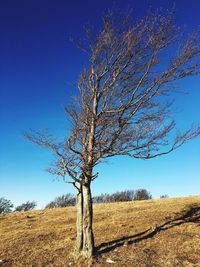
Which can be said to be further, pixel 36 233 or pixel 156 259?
pixel 36 233

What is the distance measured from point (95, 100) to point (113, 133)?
1688 mm

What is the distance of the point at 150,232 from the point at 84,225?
3774mm

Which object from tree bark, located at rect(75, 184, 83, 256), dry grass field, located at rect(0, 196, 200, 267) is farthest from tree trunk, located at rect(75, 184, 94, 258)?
dry grass field, located at rect(0, 196, 200, 267)

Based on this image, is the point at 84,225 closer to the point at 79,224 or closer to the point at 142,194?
the point at 79,224

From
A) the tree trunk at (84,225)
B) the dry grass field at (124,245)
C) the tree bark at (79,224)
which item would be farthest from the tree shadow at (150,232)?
the tree bark at (79,224)

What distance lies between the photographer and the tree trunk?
9.33 meters

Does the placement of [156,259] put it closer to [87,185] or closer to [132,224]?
[87,185]

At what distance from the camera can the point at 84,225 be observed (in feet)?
31.8

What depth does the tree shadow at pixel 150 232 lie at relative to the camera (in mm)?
10166

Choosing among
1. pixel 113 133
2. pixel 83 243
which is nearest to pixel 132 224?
pixel 83 243

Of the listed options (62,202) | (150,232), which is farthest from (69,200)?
(150,232)

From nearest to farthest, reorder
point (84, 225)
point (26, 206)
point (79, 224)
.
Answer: point (84, 225) < point (79, 224) < point (26, 206)

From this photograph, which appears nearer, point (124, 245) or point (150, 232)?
point (124, 245)

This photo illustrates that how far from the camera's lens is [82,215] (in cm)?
993
